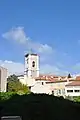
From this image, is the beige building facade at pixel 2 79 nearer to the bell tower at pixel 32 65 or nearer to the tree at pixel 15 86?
the tree at pixel 15 86

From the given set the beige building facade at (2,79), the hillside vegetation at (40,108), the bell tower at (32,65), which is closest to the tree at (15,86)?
the beige building facade at (2,79)

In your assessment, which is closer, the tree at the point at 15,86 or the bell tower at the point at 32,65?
the tree at the point at 15,86

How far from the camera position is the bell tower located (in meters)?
108

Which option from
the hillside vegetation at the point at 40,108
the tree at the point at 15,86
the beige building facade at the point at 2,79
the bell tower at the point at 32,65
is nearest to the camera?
the hillside vegetation at the point at 40,108

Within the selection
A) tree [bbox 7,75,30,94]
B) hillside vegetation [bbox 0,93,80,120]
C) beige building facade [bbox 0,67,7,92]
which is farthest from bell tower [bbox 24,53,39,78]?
hillside vegetation [bbox 0,93,80,120]

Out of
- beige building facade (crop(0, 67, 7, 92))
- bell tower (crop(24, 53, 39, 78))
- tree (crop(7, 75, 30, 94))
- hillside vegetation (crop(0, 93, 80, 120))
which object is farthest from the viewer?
bell tower (crop(24, 53, 39, 78))

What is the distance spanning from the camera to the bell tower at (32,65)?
108m

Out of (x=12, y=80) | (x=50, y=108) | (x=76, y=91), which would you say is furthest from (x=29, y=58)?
(x=50, y=108)

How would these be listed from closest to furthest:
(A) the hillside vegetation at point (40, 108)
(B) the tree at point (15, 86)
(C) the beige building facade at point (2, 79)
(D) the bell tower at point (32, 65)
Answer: (A) the hillside vegetation at point (40, 108) → (C) the beige building facade at point (2, 79) → (B) the tree at point (15, 86) → (D) the bell tower at point (32, 65)

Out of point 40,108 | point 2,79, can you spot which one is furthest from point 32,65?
point 40,108

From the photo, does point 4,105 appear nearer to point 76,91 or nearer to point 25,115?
point 25,115

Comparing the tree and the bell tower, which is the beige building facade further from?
the bell tower

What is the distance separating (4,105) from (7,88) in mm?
63427

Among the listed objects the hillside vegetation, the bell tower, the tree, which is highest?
the bell tower
